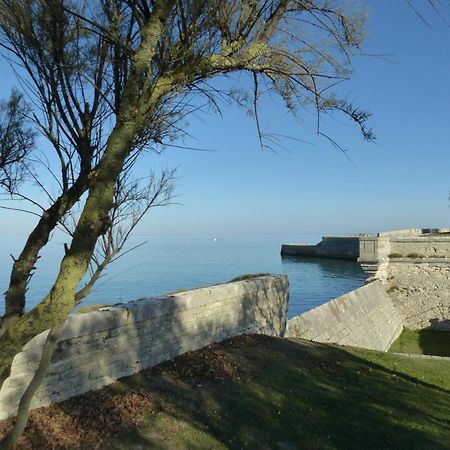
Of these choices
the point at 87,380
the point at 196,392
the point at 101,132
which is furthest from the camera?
the point at 196,392

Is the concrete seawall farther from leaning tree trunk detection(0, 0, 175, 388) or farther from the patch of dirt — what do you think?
leaning tree trunk detection(0, 0, 175, 388)

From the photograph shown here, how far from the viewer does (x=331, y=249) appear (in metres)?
69.1

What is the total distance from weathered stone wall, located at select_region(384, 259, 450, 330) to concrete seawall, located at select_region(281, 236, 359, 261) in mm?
37274

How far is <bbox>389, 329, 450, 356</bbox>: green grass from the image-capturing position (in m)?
20.0

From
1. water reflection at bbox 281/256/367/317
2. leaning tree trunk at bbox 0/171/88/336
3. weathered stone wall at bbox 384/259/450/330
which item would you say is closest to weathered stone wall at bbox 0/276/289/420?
leaning tree trunk at bbox 0/171/88/336

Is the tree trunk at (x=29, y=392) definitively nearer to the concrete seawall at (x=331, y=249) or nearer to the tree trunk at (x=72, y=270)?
the tree trunk at (x=72, y=270)

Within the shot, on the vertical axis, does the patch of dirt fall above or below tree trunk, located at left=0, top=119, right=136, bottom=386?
below

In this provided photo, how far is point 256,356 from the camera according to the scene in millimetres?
9297

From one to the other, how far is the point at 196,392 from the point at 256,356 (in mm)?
2504

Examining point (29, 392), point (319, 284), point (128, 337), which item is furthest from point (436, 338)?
point (29, 392)

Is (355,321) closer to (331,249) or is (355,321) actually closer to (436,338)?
(436,338)

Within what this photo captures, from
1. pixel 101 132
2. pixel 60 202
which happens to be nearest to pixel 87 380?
pixel 60 202

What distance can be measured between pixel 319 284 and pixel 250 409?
3363cm

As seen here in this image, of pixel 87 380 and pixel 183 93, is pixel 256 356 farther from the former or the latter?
pixel 183 93
